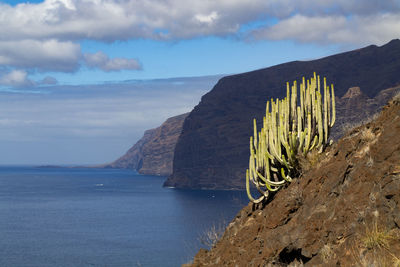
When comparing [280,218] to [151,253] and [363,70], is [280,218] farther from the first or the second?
[363,70]

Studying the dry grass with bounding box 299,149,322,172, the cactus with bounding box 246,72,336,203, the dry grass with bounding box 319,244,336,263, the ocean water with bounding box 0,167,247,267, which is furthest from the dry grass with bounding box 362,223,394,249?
the ocean water with bounding box 0,167,247,267

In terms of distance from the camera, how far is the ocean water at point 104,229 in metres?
57.7

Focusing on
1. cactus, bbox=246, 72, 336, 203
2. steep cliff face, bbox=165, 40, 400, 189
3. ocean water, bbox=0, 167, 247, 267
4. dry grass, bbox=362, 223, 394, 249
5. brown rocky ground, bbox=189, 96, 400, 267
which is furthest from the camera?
steep cliff face, bbox=165, 40, 400, 189

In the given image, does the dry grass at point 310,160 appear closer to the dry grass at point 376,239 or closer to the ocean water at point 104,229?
the dry grass at point 376,239

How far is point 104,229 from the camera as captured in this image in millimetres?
80188

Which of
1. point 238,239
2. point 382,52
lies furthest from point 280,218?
point 382,52

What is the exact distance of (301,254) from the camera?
9.72 meters

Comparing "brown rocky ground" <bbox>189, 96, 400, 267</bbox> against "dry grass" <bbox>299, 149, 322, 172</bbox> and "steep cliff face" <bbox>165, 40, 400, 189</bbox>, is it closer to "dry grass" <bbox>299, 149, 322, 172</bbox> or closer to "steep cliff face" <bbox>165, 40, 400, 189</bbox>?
"dry grass" <bbox>299, 149, 322, 172</bbox>

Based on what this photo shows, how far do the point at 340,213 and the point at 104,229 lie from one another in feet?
243

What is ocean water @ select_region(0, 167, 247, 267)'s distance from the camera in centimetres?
5772

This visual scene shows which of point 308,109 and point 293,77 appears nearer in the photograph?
point 308,109

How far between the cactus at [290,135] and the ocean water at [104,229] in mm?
16381

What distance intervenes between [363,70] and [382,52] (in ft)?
30.9

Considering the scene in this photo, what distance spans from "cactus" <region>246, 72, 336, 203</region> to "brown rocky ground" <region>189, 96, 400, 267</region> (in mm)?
477
